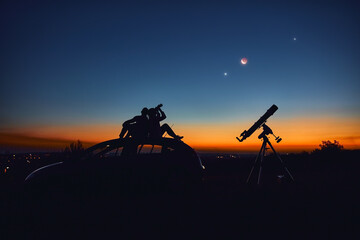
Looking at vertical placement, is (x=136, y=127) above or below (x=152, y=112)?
below

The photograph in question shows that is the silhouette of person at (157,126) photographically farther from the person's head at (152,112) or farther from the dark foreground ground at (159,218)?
the dark foreground ground at (159,218)

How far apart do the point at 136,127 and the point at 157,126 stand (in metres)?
0.53

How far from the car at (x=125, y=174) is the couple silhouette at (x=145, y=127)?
1.72 meters

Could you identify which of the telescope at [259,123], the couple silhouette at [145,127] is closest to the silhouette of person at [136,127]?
the couple silhouette at [145,127]

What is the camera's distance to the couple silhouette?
5.56m

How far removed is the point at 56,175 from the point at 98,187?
71cm

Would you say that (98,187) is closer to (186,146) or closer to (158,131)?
(186,146)

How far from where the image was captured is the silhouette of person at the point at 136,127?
18.2ft

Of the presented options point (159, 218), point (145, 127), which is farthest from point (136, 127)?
point (159, 218)

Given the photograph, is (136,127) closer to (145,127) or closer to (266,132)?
(145,127)

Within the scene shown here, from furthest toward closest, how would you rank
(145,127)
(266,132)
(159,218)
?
(266,132) < (145,127) < (159,218)

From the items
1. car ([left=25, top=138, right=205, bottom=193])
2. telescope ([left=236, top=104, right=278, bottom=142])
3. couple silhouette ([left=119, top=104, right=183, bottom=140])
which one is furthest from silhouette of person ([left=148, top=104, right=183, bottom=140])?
telescope ([left=236, top=104, right=278, bottom=142])

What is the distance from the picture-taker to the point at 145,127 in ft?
18.3

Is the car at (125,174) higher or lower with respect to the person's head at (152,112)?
lower
